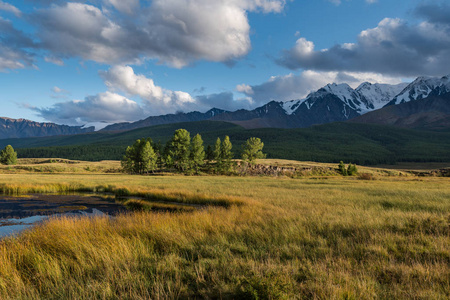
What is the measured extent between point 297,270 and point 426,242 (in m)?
4.74

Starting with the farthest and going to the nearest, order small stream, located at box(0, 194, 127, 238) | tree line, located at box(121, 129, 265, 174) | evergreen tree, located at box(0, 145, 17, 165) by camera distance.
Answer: evergreen tree, located at box(0, 145, 17, 165), tree line, located at box(121, 129, 265, 174), small stream, located at box(0, 194, 127, 238)

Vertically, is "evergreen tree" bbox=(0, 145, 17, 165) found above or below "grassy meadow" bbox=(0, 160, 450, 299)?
above

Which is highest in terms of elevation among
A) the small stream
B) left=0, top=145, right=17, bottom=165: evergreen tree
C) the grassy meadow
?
left=0, top=145, right=17, bottom=165: evergreen tree

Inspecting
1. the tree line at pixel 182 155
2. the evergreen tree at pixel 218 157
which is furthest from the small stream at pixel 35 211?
the evergreen tree at pixel 218 157

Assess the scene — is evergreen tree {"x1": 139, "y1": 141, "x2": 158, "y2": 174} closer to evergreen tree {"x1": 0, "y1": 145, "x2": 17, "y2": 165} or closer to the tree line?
the tree line

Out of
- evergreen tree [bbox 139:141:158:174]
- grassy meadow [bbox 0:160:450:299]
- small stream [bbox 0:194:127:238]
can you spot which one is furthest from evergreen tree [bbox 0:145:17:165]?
grassy meadow [bbox 0:160:450:299]

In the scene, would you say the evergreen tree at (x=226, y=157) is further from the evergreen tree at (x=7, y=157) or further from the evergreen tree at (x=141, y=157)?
the evergreen tree at (x=7, y=157)

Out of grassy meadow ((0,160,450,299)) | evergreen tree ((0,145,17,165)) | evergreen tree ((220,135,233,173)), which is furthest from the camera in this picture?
evergreen tree ((0,145,17,165))

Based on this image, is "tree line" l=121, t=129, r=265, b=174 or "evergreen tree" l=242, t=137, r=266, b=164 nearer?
"tree line" l=121, t=129, r=265, b=174

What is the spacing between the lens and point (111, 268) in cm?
574

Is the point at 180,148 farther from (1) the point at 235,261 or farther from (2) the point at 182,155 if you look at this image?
(1) the point at 235,261

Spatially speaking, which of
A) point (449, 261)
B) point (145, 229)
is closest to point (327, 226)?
point (449, 261)

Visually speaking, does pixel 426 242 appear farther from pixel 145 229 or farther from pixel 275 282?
pixel 145 229

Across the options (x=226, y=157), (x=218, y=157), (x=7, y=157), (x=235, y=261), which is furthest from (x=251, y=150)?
(x=7, y=157)
